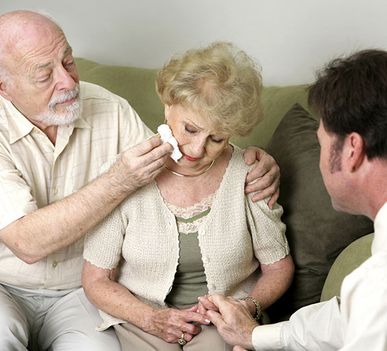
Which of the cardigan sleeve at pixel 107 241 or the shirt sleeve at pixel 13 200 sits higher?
the shirt sleeve at pixel 13 200

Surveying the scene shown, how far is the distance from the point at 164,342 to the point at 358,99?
83cm

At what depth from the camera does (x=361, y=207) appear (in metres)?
1.53

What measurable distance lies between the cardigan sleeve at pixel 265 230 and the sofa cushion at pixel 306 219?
8cm

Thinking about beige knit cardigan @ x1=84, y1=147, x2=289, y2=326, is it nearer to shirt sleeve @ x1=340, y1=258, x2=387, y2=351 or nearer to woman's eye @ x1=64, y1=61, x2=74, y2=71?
woman's eye @ x1=64, y1=61, x2=74, y2=71

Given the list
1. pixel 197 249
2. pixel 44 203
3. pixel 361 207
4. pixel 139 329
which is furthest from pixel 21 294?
pixel 361 207

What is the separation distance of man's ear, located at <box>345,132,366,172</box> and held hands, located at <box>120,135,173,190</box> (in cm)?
54

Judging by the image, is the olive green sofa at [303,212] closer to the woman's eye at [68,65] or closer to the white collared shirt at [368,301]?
the white collared shirt at [368,301]

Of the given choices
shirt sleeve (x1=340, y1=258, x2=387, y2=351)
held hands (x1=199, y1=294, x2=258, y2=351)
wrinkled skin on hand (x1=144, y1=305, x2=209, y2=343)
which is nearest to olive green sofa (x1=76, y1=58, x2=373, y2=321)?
held hands (x1=199, y1=294, x2=258, y2=351)

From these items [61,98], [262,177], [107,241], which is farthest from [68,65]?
[262,177]

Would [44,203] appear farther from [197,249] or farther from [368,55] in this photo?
[368,55]

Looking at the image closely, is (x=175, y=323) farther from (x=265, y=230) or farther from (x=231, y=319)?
(x=265, y=230)

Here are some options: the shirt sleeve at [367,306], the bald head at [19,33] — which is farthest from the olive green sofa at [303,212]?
the bald head at [19,33]

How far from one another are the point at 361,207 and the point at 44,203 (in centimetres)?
97

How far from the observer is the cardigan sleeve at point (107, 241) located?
1.98 m
